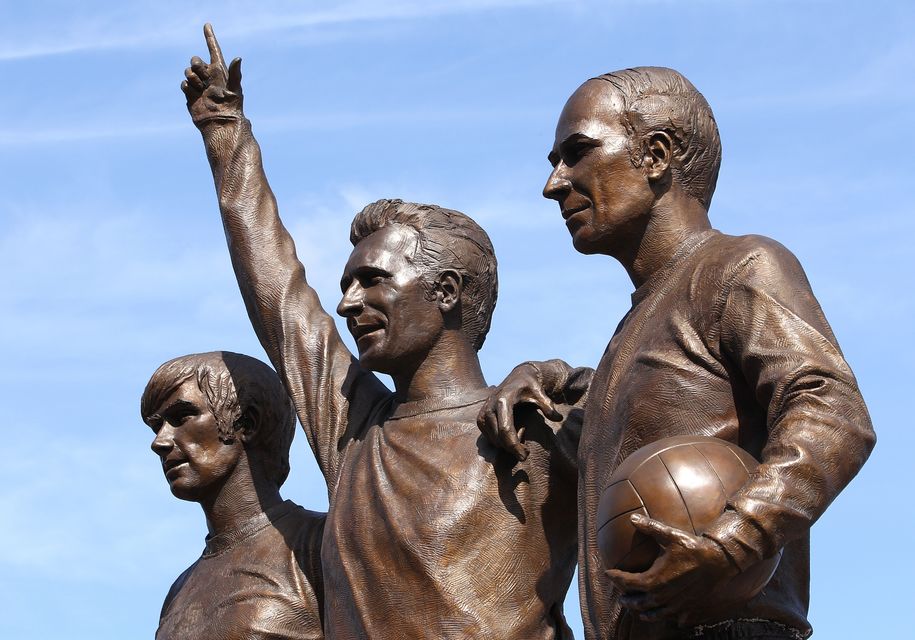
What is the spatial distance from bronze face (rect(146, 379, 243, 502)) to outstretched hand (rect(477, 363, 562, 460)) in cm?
202

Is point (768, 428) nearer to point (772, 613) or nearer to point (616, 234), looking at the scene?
point (772, 613)

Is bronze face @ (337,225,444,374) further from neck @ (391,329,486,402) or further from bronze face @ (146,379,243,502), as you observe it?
bronze face @ (146,379,243,502)

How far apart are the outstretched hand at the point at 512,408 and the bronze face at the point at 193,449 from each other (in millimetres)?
2017

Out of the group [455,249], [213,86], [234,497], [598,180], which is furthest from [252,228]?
[598,180]

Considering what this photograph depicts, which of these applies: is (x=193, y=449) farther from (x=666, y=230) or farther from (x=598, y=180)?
(x=666, y=230)

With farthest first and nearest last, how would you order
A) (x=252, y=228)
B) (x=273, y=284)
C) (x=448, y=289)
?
(x=252, y=228)
(x=273, y=284)
(x=448, y=289)

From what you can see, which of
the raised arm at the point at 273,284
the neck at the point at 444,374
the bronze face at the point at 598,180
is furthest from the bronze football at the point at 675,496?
the raised arm at the point at 273,284

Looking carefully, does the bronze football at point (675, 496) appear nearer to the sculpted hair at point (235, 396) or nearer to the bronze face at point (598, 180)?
the bronze face at point (598, 180)

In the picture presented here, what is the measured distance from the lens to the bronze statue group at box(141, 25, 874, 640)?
8.49 meters

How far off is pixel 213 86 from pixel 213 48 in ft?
0.72

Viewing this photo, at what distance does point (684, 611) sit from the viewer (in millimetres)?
8336

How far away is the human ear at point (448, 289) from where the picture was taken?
35.9 ft

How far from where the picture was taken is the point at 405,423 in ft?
35.6

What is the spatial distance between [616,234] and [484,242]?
172cm
